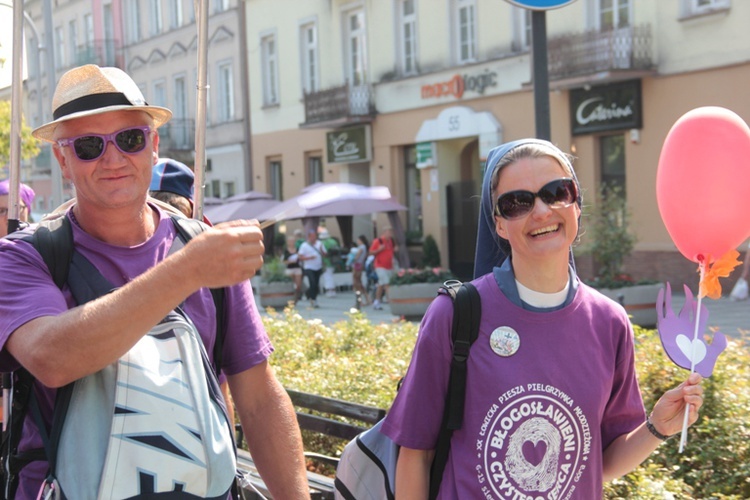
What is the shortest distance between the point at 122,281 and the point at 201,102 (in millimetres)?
579

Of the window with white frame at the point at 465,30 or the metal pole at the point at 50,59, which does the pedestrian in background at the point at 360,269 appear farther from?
the metal pole at the point at 50,59

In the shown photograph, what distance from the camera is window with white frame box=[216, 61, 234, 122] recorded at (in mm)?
35875

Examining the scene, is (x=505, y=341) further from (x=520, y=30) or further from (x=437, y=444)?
(x=520, y=30)

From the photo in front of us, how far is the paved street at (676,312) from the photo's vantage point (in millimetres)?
14773

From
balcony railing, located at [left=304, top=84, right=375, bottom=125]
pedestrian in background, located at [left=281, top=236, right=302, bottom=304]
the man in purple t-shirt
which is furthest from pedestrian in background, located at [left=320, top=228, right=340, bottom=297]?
the man in purple t-shirt

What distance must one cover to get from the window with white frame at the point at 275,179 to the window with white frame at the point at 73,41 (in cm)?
1156

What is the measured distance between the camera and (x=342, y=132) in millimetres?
30203

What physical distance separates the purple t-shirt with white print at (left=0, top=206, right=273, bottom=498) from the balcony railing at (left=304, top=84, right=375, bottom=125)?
26.4 m

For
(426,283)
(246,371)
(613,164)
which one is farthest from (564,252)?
(613,164)

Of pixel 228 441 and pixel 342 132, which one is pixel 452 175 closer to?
pixel 342 132

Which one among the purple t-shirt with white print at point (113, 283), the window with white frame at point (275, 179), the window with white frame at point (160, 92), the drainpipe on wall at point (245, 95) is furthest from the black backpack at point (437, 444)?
the window with white frame at point (160, 92)

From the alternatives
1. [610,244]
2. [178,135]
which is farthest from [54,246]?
[178,135]

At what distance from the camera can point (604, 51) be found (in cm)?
2052

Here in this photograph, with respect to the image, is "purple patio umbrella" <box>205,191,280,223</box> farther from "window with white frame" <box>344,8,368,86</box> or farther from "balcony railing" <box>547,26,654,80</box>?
"balcony railing" <box>547,26,654,80</box>
